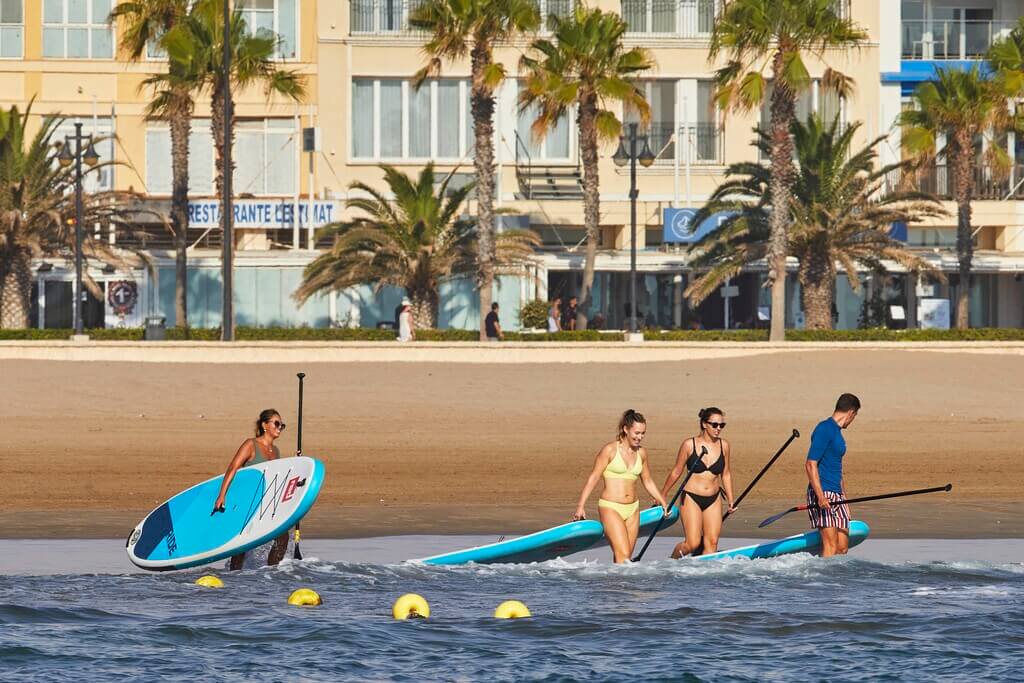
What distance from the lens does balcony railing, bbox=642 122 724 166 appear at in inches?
1871

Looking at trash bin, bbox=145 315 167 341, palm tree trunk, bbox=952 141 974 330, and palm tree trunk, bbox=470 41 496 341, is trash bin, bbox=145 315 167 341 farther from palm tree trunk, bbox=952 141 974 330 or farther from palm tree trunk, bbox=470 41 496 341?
palm tree trunk, bbox=952 141 974 330

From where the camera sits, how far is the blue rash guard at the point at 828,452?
43.5ft

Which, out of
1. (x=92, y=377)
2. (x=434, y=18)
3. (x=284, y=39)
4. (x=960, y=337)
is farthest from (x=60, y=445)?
(x=284, y=39)

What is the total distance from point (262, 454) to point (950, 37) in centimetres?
4001

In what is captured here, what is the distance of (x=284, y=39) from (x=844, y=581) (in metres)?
36.4

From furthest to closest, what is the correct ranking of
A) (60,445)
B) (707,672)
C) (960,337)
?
(960,337), (60,445), (707,672)

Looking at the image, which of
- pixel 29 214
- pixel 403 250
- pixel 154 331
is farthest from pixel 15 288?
pixel 403 250

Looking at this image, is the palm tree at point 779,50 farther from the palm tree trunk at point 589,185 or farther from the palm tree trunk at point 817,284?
the palm tree trunk at point 589,185

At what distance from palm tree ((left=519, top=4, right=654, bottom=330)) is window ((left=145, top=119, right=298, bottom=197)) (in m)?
11.6

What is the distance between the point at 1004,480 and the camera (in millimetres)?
19391

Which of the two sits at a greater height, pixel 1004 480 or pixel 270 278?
pixel 270 278

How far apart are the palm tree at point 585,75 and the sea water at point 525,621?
22831mm

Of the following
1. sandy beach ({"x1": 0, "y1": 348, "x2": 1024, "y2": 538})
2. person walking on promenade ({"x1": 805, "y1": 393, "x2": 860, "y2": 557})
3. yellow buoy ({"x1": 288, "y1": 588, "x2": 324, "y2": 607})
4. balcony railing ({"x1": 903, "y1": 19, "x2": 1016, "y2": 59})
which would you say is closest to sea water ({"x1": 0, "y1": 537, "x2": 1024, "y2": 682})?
yellow buoy ({"x1": 288, "y1": 588, "x2": 324, "y2": 607})

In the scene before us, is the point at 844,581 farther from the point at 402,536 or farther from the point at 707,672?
the point at 402,536
